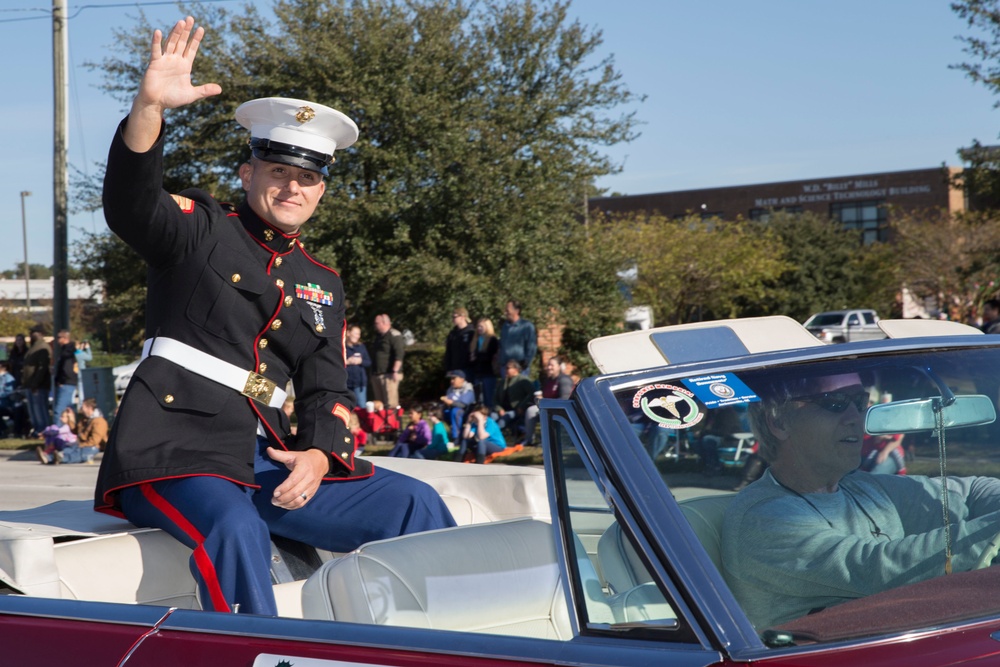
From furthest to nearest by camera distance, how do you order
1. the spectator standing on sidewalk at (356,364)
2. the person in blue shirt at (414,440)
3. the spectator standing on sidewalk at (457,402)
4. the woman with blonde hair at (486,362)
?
the spectator standing on sidewalk at (356,364) → the woman with blonde hair at (486,362) → the spectator standing on sidewalk at (457,402) → the person in blue shirt at (414,440)

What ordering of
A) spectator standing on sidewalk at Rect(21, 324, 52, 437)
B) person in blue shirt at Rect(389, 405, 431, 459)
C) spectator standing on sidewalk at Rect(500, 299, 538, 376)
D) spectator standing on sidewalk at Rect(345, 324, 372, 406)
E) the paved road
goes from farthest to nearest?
1. spectator standing on sidewalk at Rect(21, 324, 52, 437)
2. spectator standing on sidewalk at Rect(345, 324, 372, 406)
3. spectator standing on sidewalk at Rect(500, 299, 538, 376)
4. person in blue shirt at Rect(389, 405, 431, 459)
5. the paved road

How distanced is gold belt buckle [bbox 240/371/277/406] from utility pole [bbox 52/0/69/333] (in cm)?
1589

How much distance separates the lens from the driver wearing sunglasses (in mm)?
1804

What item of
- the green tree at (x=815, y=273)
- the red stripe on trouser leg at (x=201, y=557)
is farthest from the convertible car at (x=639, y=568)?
the green tree at (x=815, y=273)

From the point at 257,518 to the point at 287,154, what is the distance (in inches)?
41.9

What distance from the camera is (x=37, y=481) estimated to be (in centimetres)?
1264

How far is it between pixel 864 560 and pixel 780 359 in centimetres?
38

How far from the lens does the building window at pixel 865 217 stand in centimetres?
5859

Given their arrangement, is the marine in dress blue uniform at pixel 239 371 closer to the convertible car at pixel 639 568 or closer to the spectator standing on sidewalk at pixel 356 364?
the convertible car at pixel 639 568

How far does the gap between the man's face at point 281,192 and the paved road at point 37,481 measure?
742cm

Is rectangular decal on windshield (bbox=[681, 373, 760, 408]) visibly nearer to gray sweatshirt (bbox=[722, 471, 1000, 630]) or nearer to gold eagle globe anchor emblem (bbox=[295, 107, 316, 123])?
gray sweatshirt (bbox=[722, 471, 1000, 630])

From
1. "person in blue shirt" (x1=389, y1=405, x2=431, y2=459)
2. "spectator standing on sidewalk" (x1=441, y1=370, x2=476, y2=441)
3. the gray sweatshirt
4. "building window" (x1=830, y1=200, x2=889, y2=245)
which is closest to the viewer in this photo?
the gray sweatshirt

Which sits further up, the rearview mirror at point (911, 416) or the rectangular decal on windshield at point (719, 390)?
the rectangular decal on windshield at point (719, 390)

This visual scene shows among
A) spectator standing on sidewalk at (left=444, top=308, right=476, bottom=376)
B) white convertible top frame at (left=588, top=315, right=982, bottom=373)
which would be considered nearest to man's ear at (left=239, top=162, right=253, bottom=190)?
white convertible top frame at (left=588, top=315, right=982, bottom=373)
